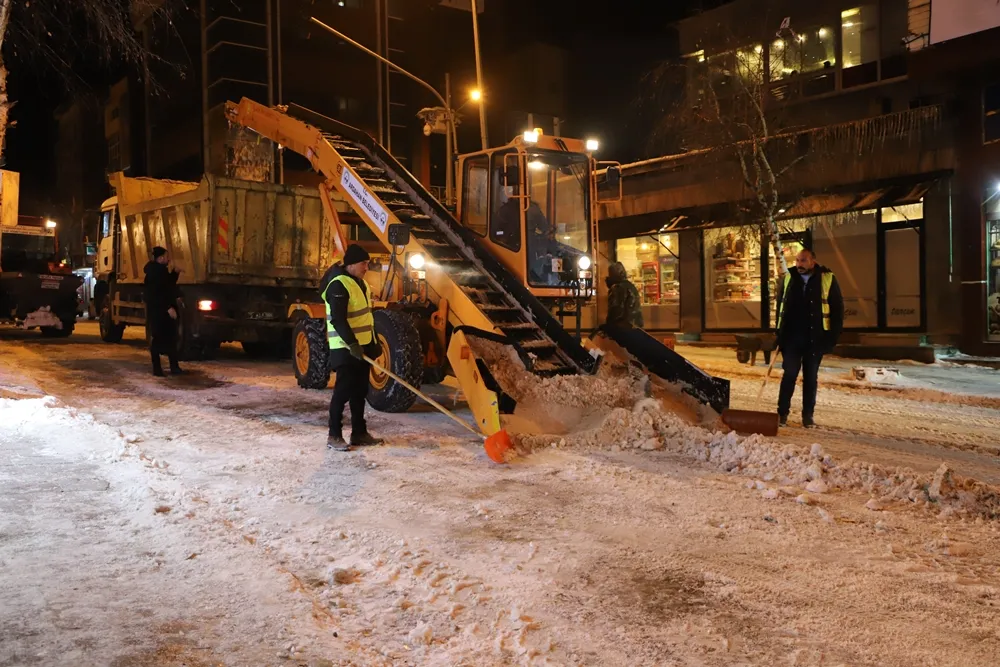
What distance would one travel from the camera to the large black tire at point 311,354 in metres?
9.87

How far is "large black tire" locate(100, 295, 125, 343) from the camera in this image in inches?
→ 679

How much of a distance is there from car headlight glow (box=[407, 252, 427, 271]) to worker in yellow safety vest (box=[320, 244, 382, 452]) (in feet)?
5.27

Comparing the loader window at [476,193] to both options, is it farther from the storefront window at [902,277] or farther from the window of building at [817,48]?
the window of building at [817,48]

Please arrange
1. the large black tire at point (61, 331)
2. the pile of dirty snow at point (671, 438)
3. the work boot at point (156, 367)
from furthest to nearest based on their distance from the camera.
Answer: the large black tire at point (61, 331)
the work boot at point (156, 367)
the pile of dirty snow at point (671, 438)

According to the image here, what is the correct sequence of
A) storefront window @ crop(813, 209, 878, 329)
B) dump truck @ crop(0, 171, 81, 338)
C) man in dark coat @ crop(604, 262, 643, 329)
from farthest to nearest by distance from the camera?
dump truck @ crop(0, 171, 81, 338), storefront window @ crop(813, 209, 878, 329), man in dark coat @ crop(604, 262, 643, 329)

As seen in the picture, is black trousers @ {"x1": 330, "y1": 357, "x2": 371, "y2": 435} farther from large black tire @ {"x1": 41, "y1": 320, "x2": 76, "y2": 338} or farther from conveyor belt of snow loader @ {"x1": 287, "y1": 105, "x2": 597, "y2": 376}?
large black tire @ {"x1": 41, "y1": 320, "x2": 76, "y2": 338}

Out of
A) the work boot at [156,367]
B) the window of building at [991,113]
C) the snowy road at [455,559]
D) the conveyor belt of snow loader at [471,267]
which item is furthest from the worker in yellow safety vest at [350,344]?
the window of building at [991,113]

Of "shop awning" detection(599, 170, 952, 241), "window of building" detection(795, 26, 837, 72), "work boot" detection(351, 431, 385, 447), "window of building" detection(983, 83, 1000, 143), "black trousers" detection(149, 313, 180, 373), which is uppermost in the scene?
"window of building" detection(795, 26, 837, 72)

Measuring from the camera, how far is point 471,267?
29.3 feet

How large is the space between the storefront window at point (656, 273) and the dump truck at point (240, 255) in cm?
1094

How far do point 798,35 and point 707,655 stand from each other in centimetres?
1964

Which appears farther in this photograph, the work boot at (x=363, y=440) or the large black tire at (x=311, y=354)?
the large black tire at (x=311, y=354)

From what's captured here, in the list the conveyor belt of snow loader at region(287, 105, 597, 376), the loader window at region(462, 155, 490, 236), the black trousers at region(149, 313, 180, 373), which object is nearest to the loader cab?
the loader window at region(462, 155, 490, 236)

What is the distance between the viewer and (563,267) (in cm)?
939
